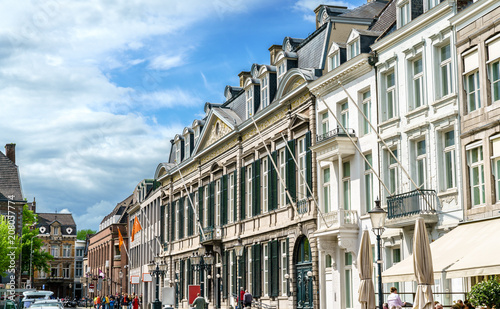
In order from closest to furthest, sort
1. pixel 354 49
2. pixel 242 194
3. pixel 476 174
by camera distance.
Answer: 1. pixel 476 174
2. pixel 354 49
3. pixel 242 194

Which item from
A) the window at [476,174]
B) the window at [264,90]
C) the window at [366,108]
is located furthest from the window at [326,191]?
the window at [476,174]

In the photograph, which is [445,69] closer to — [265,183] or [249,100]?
[265,183]

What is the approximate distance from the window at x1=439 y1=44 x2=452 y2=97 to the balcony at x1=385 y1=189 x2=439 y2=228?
3.58m

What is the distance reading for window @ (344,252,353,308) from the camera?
32.6 metres

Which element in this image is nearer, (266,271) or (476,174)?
(476,174)

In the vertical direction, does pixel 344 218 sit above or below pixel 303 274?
above

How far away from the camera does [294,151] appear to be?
37344 mm

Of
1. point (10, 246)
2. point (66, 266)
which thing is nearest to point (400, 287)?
point (10, 246)

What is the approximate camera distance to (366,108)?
32062 millimetres

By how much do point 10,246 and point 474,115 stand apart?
5549 centimetres

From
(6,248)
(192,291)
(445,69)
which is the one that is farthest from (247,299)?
(6,248)

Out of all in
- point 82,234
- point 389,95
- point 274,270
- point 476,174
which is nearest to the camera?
point 476,174

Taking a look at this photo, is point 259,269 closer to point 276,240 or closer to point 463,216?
point 276,240

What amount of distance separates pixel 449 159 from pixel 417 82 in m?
3.58
